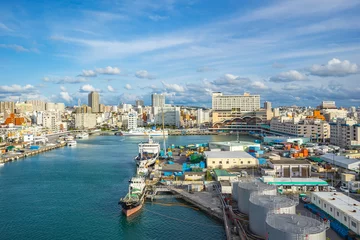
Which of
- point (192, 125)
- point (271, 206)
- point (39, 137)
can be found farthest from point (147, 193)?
point (192, 125)

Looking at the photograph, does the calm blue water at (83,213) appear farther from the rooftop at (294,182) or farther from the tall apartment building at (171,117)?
the tall apartment building at (171,117)

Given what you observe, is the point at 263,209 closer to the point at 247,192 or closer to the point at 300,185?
the point at 247,192

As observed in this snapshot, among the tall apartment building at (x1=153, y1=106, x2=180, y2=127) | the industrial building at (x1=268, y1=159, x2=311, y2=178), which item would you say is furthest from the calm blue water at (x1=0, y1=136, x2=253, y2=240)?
the tall apartment building at (x1=153, y1=106, x2=180, y2=127)

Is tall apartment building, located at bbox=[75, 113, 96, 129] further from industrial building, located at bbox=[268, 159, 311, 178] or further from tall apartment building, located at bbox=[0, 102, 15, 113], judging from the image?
industrial building, located at bbox=[268, 159, 311, 178]

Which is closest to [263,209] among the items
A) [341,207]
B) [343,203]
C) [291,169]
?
[341,207]

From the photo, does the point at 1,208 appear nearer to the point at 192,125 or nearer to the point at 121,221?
the point at 121,221

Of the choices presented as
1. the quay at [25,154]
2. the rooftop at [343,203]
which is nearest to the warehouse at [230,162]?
the rooftop at [343,203]
